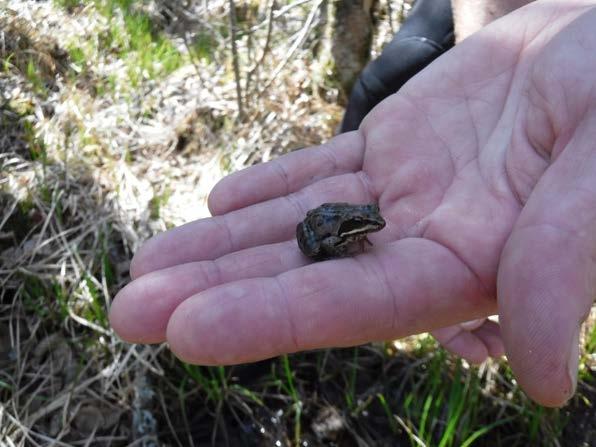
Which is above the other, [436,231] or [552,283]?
[552,283]

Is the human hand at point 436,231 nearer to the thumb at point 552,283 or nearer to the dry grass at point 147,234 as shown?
the thumb at point 552,283

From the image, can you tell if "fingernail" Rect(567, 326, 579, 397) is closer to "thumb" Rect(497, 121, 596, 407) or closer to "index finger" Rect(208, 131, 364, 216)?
"thumb" Rect(497, 121, 596, 407)

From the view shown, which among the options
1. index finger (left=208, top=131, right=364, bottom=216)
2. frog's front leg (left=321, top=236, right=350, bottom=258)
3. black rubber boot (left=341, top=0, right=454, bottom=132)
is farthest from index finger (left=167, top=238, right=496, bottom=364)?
black rubber boot (left=341, top=0, right=454, bottom=132)

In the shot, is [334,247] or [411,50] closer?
[334,247]

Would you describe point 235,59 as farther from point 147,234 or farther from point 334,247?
point 334,247

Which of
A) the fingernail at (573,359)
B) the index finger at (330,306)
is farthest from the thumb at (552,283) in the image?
the index finger at (330,306)

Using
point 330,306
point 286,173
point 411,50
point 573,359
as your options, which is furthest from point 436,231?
point 411,50
